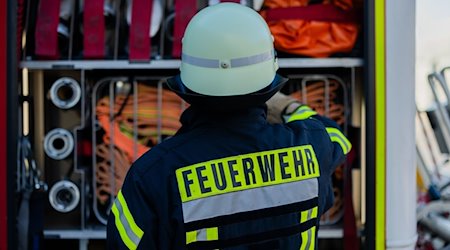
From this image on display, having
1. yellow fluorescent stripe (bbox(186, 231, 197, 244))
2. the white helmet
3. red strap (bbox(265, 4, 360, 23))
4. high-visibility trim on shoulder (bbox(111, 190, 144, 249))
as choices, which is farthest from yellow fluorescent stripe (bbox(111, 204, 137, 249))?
red strap (bbox(265, 4, 360, 23))

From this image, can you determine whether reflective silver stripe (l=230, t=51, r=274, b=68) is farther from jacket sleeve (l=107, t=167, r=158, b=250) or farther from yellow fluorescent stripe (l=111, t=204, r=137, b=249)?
yellow fluorescent stripe (l=111, t=204, r=137, b=249)

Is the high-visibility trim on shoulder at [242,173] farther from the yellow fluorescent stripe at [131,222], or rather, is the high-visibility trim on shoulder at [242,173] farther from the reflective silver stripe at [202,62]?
the reflective silver stripe at [202,62]

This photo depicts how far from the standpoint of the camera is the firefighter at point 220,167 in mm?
1514

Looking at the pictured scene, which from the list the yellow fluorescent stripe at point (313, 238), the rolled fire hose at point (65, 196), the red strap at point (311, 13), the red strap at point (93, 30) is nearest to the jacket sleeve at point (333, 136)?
the yellow fluorescent stripe at point (313, 238)

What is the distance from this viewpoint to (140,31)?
8.11ft

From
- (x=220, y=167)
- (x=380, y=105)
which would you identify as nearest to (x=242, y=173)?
A: (x=220, y=167)

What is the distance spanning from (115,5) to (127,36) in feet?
0.44

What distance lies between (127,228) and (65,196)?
110 cm

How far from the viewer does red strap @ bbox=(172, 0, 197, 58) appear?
2463mm

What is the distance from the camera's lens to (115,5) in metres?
2.58

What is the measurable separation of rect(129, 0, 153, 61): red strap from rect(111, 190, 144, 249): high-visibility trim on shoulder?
1.01 metres

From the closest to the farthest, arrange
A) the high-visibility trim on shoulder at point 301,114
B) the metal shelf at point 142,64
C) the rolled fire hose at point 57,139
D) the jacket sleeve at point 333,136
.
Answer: the jacket sleeve at point 333,136 → the high-visibility trim on shoulder at point 301,114 → the metal shelf at point 142,64 → the rolled fire hose at point 57,139

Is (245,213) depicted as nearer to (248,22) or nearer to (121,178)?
(248,22)

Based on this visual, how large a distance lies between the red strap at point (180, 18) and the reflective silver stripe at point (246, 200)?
1.00m
